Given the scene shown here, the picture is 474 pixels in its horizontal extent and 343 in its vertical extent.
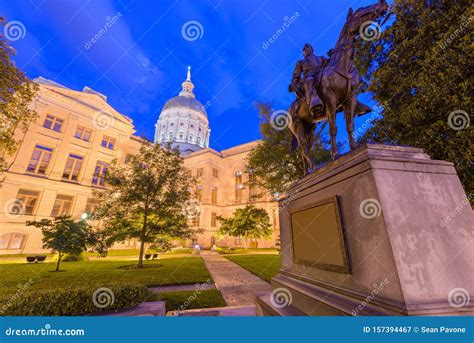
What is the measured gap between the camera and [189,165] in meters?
49.8

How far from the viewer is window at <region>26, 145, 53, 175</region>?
27.1 m

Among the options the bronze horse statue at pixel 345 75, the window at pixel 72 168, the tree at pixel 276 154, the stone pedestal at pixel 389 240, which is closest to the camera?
the stone pedestal at pixel 389 240

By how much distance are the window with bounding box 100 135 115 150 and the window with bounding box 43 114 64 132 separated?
581 cm

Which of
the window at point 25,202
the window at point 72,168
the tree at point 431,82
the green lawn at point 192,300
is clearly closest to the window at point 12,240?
the window at point 25,202

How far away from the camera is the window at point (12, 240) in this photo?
22.6 metres

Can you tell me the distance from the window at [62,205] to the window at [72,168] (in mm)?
2949

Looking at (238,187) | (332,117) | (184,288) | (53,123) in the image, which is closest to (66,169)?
(53,123)

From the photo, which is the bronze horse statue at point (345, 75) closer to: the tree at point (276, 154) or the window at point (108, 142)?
the tree at point (276, 154)

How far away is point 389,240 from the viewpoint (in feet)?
7.84

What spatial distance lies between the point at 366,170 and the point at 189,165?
160 ft

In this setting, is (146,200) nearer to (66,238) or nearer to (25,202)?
(66,238)

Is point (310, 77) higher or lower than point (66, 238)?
higher

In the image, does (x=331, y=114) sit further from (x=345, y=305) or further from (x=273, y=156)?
(x=273, y=156)

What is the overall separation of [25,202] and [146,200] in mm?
22085
